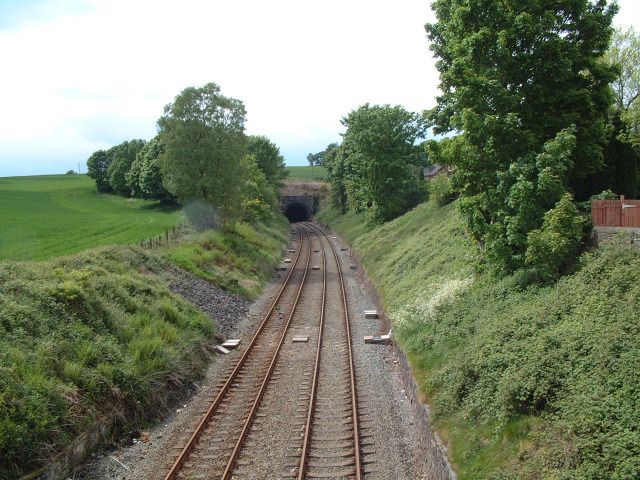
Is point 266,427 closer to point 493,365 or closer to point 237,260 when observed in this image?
point 493,365

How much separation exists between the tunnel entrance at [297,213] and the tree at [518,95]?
85061mm

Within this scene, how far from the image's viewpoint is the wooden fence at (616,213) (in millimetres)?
12719

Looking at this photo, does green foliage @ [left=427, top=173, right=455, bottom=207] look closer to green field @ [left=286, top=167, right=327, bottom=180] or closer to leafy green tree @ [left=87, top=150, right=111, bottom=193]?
leafy green tree @ [left=87, top=150, right=111, bottom=193]

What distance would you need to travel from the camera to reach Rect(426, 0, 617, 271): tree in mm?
15328

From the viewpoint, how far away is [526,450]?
8.93m

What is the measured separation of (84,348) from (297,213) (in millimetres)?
93086

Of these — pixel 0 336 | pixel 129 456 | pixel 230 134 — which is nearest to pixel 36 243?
pixel 230 134

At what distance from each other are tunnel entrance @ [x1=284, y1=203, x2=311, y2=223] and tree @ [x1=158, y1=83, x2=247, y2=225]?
205 feet

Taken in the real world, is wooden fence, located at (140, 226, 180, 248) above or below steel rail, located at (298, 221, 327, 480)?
above

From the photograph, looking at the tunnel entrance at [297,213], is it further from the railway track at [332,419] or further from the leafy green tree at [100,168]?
the railway track at [332,419]

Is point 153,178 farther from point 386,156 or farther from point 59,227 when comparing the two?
point 386,156

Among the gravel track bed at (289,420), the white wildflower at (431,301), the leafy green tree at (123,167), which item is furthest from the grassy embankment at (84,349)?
the leafy green tree at (123,167)

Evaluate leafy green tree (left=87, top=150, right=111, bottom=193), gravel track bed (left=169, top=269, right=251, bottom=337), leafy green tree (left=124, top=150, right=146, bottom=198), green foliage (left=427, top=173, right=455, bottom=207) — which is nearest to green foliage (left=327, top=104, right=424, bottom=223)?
green foliage (left=427, top=173, right=455, bottom=207)

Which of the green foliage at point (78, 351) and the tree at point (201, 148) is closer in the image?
the green foliage at point (78, 351)
